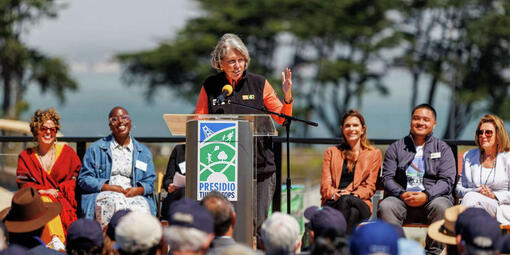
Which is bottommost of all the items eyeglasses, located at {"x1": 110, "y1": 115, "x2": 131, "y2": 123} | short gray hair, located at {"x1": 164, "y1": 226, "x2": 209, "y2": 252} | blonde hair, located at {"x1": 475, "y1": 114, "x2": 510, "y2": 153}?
short gray hair, located at {"x1": 164, "y1": 226, "x2": 209, "y2": 252}

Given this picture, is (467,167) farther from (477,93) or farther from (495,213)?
(477,93)

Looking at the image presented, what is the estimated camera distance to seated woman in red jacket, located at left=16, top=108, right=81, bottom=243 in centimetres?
661

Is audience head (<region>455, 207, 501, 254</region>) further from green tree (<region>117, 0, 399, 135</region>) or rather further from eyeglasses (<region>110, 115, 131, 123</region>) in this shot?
green tree (<region>117, 0, 399, 135</region>)

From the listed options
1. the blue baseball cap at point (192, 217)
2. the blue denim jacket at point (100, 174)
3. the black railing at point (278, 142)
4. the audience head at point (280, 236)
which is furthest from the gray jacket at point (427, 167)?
the blue baseball cap at point (192, 217)

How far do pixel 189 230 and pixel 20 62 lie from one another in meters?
30.3

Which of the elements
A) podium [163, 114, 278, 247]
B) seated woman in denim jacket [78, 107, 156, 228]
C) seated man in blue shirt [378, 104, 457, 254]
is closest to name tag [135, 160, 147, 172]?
seated woman in denim jacket [78, 107, 156, 228]

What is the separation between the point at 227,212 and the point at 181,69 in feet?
98.3

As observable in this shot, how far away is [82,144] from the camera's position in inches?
304

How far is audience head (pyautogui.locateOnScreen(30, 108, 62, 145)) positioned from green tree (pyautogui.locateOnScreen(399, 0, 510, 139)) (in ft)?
83.4

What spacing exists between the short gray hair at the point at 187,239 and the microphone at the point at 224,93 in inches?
75.8

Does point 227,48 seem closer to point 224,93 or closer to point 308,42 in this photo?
point 224,93

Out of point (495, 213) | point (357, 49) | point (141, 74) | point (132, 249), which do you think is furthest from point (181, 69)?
point (132, 249)

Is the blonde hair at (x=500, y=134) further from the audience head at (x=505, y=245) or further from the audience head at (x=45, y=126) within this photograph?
the audience head at (x=45, y=126)

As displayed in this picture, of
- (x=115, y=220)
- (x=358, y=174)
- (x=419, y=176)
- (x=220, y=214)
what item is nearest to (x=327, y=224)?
(x=220, y=214)
